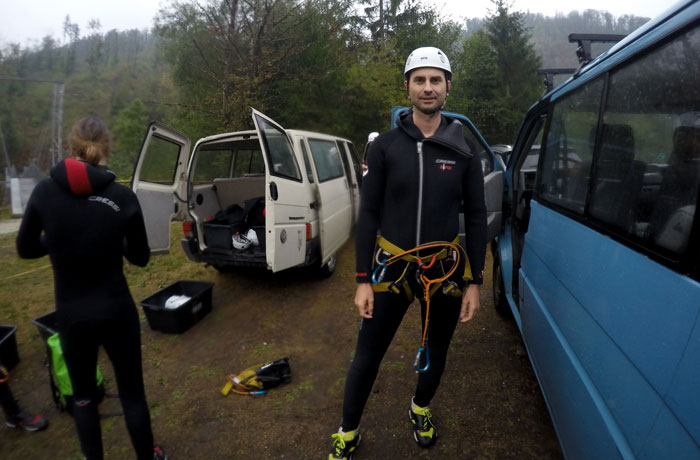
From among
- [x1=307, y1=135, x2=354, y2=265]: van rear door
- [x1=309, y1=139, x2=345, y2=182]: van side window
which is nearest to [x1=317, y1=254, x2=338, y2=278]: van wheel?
[x1=307, y1=135, x2=354, y2=265]: van rear door

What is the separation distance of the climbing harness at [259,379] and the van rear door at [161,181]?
1.48 meters

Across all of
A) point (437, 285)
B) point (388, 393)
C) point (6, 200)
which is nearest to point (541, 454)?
point (388, 393)

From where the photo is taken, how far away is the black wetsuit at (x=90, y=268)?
1731mm

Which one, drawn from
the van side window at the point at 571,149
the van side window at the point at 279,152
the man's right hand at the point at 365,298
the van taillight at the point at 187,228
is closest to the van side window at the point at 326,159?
the van side window at the point at 279,152

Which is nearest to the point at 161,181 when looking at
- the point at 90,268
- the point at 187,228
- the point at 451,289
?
the point at 187,228

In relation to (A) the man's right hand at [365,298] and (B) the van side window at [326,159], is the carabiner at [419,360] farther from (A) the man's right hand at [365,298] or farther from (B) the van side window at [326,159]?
(B) the van side window at [326,159]

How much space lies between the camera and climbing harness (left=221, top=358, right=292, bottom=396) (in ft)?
9.75

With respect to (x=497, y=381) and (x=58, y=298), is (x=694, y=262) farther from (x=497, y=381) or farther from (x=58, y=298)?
(x=58, y=298)

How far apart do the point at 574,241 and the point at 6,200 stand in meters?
25.0

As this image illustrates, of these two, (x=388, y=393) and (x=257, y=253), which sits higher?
(x=257, y=253)

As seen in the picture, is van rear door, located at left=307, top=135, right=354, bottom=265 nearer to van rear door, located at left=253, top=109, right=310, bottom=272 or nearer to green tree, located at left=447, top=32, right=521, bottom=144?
van rear door, located at left=253, top=109, right=310, bottom=272

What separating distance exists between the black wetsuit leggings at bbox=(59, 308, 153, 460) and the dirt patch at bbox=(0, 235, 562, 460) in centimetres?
53

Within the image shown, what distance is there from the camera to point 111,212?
1.81 metres

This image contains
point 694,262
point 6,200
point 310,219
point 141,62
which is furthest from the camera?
point 141,62
